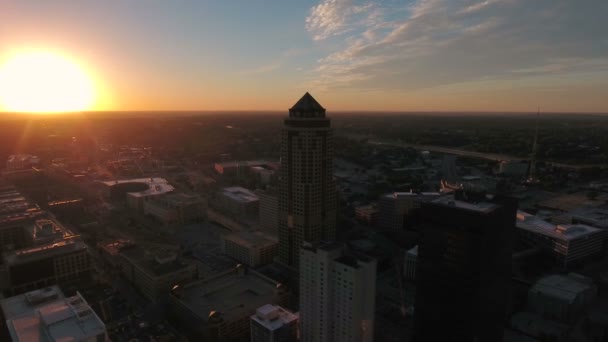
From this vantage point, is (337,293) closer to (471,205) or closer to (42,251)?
(471,205)

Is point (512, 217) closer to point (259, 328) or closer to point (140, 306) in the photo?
point (259, 328)

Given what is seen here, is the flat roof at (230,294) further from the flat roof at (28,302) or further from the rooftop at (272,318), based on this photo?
the flat roof at (28,302)

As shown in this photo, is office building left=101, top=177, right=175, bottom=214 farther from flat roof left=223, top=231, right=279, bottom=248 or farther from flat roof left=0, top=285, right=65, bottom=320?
flat roof left=0, top=285, right=65, bottom=320

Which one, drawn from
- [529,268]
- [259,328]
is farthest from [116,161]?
[529,268]

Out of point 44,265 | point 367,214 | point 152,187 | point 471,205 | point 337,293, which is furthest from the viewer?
point 152,187

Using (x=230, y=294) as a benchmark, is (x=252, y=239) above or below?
above

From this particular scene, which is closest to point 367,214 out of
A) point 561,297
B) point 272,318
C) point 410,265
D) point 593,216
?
point 410,265

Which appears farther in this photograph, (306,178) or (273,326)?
(306,178)
